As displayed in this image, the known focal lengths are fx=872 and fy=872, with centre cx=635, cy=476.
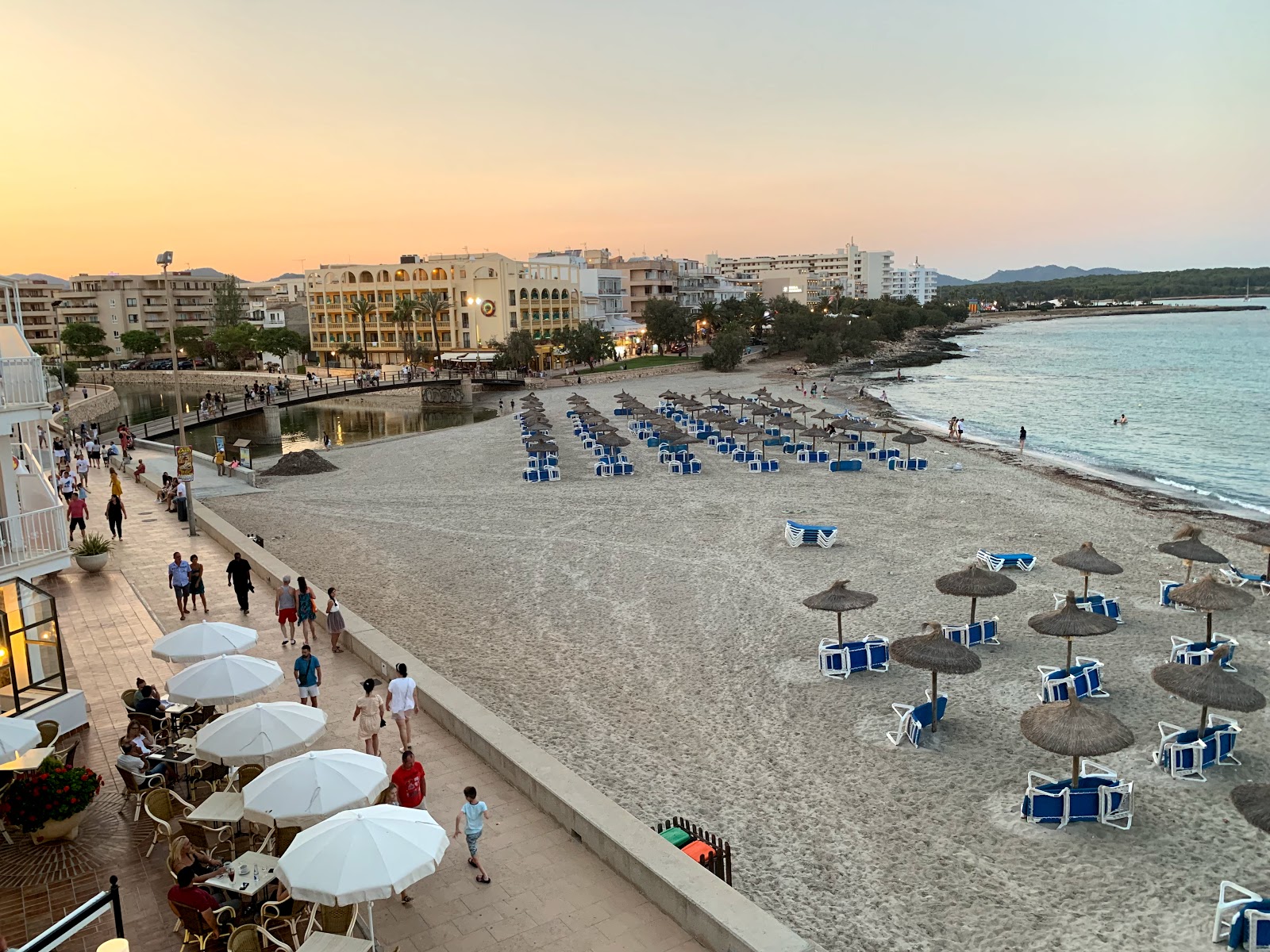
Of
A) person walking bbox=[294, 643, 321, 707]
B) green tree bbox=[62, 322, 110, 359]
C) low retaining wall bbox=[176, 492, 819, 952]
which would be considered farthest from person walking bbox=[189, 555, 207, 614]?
green tree bbox=[62, 322, 110, 359]

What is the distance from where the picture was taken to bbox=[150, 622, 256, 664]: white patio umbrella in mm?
10219

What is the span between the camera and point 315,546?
21.7m

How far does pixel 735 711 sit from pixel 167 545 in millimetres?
14208

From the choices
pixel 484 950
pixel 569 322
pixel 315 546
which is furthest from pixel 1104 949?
pixel 569 322

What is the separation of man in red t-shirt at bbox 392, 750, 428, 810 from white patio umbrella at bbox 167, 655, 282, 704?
199cm

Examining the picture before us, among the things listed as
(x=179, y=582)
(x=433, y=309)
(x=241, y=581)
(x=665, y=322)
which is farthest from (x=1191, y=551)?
(x=433, y=309)

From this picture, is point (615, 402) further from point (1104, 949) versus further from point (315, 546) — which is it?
point (1104, 949)

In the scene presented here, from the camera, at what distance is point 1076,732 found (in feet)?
30.4

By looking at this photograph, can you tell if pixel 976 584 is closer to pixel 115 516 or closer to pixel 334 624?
pixel 334 624

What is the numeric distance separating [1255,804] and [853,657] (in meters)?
6.27

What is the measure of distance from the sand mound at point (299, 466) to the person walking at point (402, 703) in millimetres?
25000

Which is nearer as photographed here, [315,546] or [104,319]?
[315,546]

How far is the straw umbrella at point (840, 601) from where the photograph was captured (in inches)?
543

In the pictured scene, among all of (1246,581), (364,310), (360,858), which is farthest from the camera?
(364,310)
